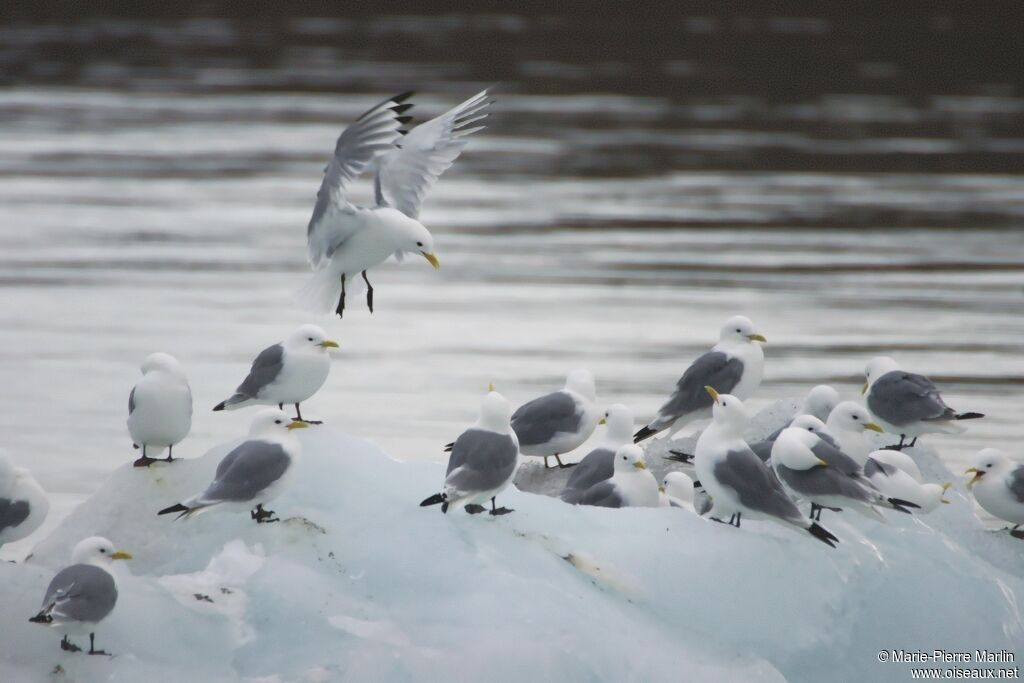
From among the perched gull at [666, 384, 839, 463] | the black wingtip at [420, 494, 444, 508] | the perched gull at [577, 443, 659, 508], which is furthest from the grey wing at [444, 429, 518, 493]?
the perched gull at [666, 384, 839, 463]

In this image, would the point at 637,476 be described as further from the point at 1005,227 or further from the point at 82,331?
the point at 1005,227

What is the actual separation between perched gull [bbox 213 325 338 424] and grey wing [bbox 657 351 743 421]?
8.09 feet

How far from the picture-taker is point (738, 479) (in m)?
8.18

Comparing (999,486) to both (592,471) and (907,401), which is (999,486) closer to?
(907,401)

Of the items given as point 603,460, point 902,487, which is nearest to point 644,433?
point 603,460

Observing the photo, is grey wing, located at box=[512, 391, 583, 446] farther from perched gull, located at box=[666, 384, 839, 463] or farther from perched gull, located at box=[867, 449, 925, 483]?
perched gull, located at box=[867, 449, 925, 483]

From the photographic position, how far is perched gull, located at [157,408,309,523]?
25.0 feet

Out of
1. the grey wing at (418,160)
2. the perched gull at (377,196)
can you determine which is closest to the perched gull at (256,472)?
the perched gull at (377,196)

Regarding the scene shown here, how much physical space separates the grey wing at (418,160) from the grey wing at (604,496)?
233cm

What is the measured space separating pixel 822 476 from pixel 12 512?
3.81m

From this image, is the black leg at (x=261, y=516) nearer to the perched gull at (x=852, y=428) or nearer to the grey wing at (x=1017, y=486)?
the perched gull at (x=852, y=428)

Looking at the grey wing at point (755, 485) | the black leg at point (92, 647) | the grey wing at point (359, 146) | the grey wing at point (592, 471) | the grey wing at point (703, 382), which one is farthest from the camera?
the grey wing at point (703, 382)

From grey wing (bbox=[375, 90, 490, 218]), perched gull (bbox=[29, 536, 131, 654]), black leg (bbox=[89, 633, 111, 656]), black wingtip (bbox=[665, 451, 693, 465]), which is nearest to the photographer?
perched gull (bbox=[29, 536, 131, 654])

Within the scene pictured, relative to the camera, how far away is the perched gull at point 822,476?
8281 millimetres
